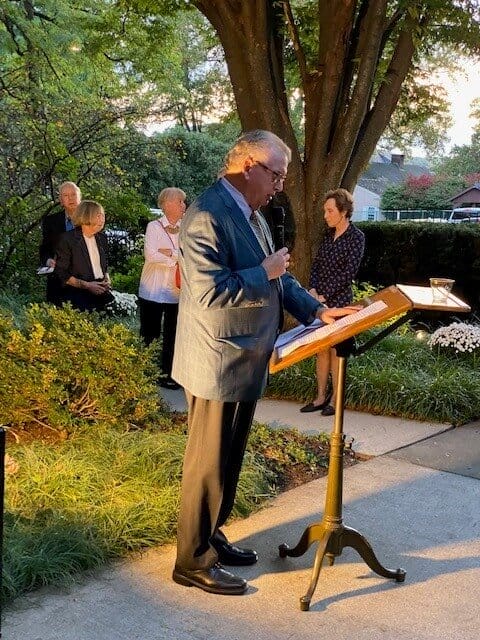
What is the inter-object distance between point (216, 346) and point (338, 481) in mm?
915

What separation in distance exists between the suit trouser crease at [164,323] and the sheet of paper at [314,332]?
148 inches

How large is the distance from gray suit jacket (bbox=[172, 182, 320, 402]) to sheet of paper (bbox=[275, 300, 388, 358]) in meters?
0.09

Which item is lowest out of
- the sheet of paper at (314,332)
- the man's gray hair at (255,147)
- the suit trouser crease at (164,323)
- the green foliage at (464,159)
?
the suit trouser crease at (164,323)

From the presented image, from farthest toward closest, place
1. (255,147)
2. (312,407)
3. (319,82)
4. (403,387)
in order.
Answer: (319,82), (403,387), (312,407), (255,147)

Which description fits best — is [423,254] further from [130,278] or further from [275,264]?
[275,264]

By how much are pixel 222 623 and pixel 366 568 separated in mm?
912

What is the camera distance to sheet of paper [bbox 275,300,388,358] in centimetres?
324

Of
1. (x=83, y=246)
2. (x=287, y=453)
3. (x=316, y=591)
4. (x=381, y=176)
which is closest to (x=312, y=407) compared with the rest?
(x=287, y=453)

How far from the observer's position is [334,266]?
646 centimetres

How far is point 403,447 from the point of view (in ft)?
19.0

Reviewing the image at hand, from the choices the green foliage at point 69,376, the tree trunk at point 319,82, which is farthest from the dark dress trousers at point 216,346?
the tree trunk at point 319,82

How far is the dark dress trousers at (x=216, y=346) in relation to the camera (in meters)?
3.16

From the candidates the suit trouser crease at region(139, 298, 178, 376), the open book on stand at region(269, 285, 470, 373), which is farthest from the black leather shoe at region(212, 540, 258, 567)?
the suit trouser crease at region(139, 298, 178, 376)

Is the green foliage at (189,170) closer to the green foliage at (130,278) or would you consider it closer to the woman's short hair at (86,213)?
the green foliage at (130,278)
